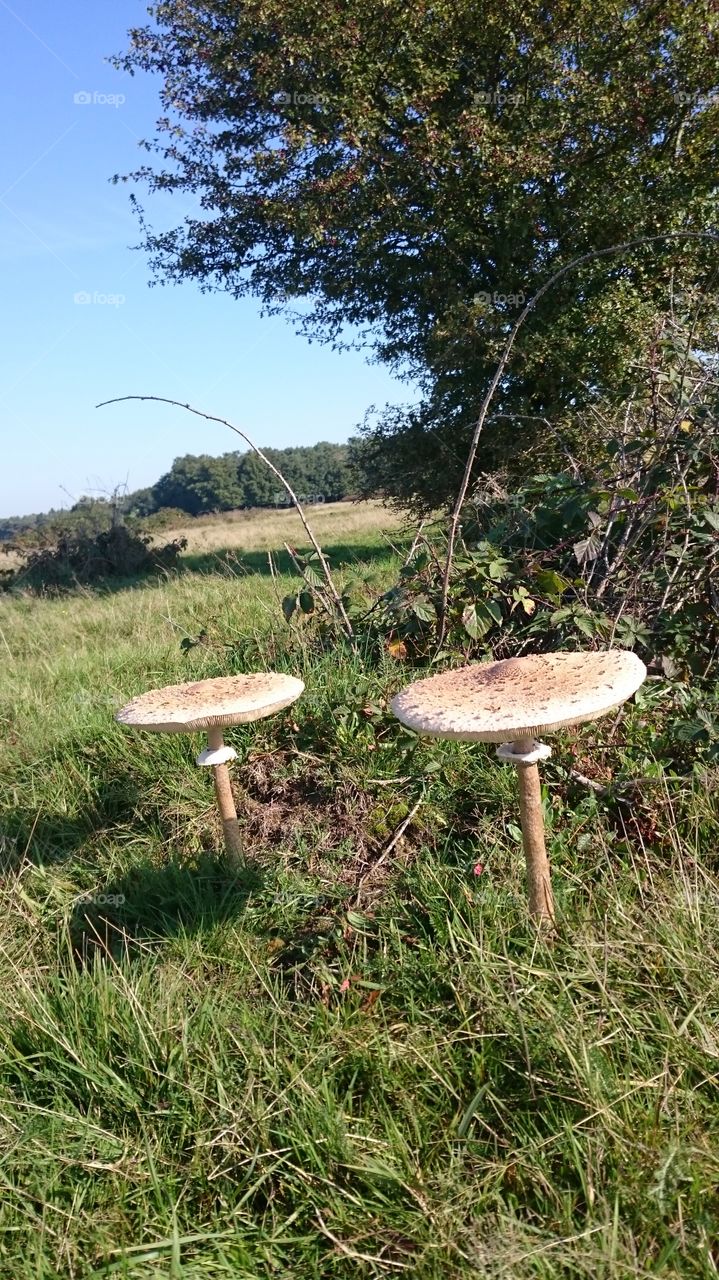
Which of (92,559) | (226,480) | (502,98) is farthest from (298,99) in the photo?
(226,480)

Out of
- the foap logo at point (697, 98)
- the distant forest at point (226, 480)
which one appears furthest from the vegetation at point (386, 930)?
the distant forest at point (226, 480)

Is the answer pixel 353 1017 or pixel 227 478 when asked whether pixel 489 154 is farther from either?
pixel 227 478

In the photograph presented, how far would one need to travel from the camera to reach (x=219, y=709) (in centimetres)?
294

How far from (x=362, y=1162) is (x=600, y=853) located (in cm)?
159

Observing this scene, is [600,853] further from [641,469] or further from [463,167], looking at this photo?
[463,167]

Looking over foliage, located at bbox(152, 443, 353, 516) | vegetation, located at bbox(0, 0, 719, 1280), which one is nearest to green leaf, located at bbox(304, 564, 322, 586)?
vegetation, located at bbox(0, 0, 719, 1280)

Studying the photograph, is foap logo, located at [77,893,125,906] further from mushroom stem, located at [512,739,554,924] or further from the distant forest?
the distant forest

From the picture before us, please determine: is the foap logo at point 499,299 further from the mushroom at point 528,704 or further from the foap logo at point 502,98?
the mushroom at point 528,704

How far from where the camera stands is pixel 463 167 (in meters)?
11.5

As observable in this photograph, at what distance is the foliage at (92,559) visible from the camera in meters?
15.9

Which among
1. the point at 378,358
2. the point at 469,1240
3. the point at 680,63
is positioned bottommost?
the point at 469,1240

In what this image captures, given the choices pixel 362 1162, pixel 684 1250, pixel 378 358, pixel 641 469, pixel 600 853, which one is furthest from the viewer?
pixel 378 358

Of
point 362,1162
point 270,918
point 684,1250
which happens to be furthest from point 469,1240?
point 270,918

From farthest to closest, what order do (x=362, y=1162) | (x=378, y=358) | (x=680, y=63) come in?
(x=378, y=358), (x=680, y=63), (x=362, y=1162)
